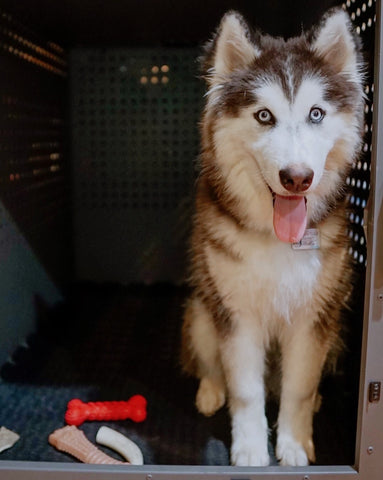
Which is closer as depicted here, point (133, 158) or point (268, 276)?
point (268, 276)

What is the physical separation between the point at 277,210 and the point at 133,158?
1.50m

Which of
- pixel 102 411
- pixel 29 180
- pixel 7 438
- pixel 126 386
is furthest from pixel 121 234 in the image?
pixel 7 438

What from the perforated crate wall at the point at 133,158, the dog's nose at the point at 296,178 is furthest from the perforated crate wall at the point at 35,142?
the dog's nose at the point at 296,178

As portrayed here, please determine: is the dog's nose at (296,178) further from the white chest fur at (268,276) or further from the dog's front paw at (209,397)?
the dog's front paw at (209,397)

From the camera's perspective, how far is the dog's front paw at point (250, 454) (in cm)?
150

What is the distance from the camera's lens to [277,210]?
1386 millimetres

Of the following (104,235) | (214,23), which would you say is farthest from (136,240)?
(214,23)

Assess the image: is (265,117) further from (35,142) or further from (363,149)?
(35,142)

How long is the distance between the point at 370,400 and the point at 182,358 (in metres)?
0.83

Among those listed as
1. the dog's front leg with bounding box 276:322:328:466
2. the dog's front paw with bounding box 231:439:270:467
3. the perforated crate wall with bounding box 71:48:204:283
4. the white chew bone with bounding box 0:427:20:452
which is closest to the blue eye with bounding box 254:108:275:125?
the dog's front leg with bounding box 276:322:328:466

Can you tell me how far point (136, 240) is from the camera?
2.84m

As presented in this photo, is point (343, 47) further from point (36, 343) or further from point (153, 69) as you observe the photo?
point (36, 343)

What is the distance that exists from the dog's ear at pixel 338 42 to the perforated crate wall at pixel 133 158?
1.35 m

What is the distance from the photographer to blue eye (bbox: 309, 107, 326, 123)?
1308 mm
